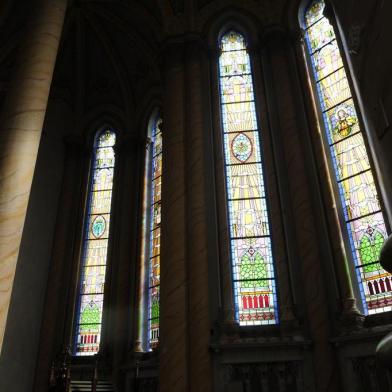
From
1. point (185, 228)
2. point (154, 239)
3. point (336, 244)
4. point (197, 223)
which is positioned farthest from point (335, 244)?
point (154, 239)

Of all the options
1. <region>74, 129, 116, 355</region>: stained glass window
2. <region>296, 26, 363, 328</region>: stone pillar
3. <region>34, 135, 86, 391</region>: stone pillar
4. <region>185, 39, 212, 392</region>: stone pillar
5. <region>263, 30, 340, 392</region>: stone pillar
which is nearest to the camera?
<region>296, 26, 363, 328</region>: stone pillar

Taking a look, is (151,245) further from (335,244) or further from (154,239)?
(335,244)

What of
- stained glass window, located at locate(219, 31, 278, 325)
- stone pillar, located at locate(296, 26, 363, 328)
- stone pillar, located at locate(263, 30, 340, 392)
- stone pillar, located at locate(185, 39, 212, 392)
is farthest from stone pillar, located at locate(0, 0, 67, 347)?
stone pillar, located at locate(296, 26, 363, 328)

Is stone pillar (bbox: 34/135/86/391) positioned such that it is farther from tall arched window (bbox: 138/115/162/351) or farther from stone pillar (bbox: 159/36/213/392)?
stone pillar (bbox: 159/36/213/392)

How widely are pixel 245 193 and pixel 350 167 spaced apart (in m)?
2.26

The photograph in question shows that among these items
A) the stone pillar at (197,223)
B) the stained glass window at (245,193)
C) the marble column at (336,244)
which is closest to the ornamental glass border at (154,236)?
the stone pillar at (197,223)

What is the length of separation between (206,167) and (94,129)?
242 inches

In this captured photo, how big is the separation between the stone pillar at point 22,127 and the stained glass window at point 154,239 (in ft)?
17.1

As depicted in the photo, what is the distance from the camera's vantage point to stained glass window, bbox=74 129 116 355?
11.4 metres

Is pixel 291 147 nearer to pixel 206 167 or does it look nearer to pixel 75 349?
pixel 206 167

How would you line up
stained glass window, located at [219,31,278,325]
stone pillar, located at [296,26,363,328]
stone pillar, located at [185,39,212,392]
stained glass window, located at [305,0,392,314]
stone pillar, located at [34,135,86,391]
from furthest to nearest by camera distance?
stone pillar, located at [34,135,86,391] < stained glass window, located at [219,31,278,325] < stained glass window, located at [305,0,392,314] < stone pillar, located at [185,39,212,392] < stone pillar, located at [296,26,363,328]

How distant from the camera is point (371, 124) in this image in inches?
58.7

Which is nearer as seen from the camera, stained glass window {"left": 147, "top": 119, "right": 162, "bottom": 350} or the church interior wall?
the church interior wall

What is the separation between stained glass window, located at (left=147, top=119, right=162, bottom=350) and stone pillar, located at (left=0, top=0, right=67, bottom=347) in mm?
5223
